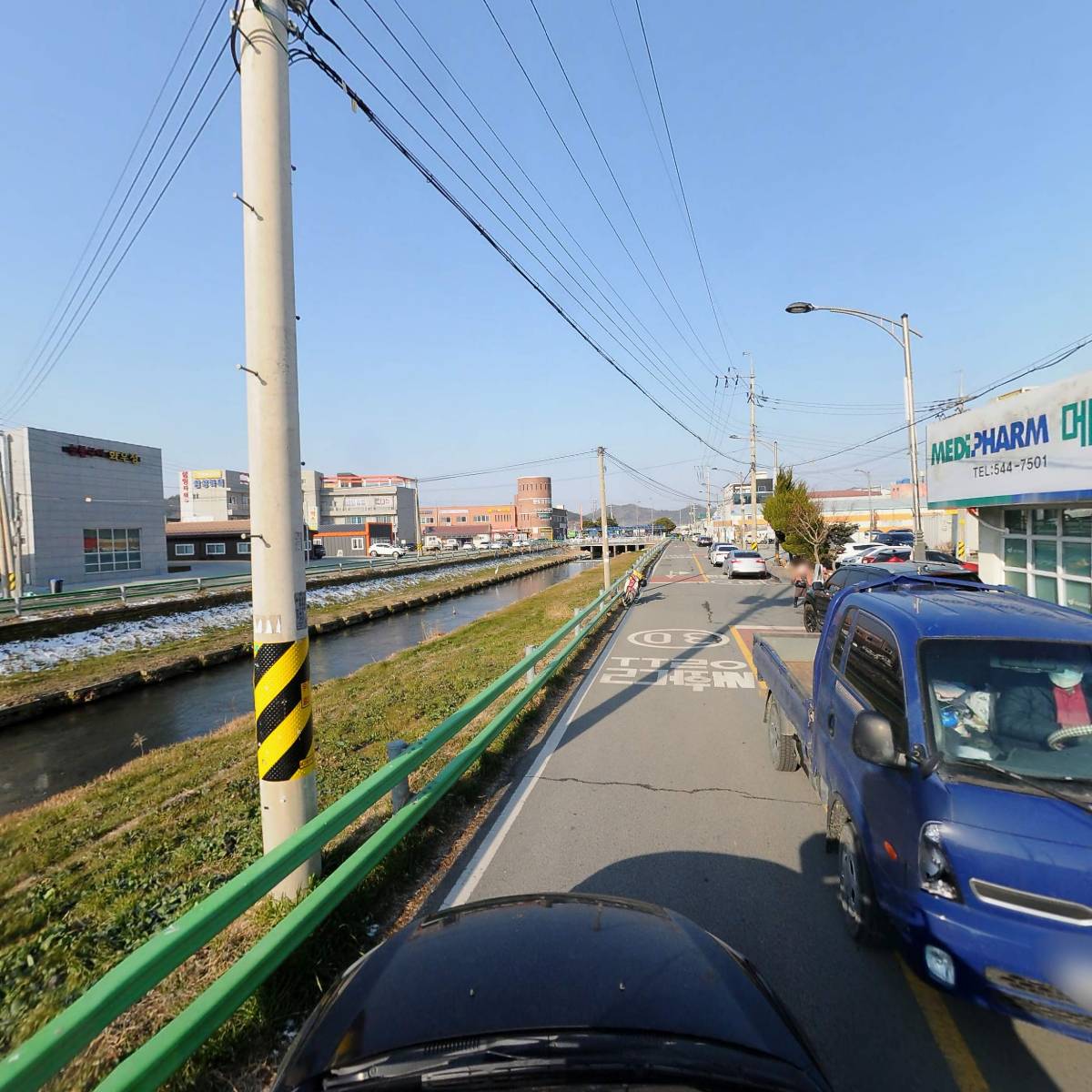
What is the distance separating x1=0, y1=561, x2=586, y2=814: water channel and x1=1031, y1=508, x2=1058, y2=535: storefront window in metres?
17.0

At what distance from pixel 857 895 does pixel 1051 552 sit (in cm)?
1339

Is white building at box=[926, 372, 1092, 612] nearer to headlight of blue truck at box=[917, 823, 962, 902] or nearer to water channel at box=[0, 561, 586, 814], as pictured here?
headlight of blue truck at box=[917, 823, 962, 902]

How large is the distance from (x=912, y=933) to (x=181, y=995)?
3.58m

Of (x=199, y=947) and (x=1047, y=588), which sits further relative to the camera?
(x=1047, y=588)

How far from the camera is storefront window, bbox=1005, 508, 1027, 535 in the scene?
47.9 feet

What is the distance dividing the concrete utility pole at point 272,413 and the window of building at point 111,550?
38.6 m

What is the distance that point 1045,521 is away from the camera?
44.7 feet

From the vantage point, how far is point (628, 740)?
7.52 meters

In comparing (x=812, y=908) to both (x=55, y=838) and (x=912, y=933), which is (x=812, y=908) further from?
(x=55, y=838)

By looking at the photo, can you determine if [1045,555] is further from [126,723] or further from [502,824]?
[126,723]

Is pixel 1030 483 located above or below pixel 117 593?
above

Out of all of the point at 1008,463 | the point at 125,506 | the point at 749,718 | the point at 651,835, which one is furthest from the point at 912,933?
the point at 125,506

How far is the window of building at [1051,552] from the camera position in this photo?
12078 mm

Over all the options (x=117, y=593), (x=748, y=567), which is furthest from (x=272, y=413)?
(x=748, y=567)
